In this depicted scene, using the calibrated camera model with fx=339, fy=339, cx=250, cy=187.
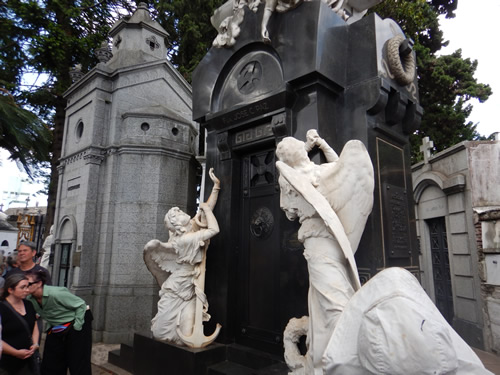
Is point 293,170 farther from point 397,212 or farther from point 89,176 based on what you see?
point 89,176

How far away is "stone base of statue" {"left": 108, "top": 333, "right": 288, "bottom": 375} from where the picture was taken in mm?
3836

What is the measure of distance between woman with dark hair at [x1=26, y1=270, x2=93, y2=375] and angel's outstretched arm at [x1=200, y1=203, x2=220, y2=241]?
1641 mm

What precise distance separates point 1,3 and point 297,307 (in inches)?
563

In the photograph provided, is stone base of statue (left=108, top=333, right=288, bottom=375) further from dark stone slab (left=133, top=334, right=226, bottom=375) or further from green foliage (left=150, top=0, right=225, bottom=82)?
green foliage (left=150, top=0, right=225, bottom=82)

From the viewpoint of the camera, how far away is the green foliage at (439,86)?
1188 centimetres

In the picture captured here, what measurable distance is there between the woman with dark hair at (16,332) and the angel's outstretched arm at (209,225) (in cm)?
205

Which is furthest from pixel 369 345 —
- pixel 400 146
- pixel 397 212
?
pixel 400 146

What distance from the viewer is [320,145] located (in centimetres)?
374

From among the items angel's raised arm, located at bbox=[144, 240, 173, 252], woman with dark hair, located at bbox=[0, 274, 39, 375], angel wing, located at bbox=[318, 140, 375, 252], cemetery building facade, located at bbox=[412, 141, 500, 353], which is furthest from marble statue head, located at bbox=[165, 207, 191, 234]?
cemetery building facade, located at bbox=[412, 141, 500, 353]

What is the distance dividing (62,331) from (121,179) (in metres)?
5.30

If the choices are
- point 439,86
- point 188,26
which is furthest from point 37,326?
point 439,86

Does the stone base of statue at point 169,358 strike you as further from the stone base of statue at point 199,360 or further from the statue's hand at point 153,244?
the statue's hand at point 153,244

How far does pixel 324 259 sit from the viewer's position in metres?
2.90

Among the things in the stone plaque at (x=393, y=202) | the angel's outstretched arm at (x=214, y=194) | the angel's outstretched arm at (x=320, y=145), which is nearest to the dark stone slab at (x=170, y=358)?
the angel's outstretched arm at (x=214, y=194)
